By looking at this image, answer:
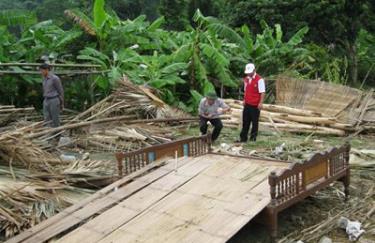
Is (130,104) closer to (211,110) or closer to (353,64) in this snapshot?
(211,110)

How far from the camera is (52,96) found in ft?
29.9

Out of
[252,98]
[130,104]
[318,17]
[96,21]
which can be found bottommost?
[130,104]

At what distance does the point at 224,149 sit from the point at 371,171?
254 centimetres

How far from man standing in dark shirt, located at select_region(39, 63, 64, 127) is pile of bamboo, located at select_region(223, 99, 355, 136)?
4.15 m

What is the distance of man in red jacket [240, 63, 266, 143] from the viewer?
9224 millimetres

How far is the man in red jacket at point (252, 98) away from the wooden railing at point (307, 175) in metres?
3.30

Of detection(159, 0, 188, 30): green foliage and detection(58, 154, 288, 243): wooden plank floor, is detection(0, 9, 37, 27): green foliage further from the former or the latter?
detection(159, 0, 188, 30): green foliage


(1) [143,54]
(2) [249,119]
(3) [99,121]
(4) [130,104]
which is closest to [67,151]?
(3) [99,121]

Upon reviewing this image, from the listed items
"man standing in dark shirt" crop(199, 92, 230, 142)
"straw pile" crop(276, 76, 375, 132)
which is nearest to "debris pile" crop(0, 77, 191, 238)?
"man standing in dark shirt" crop(199, 92, 230, 142)

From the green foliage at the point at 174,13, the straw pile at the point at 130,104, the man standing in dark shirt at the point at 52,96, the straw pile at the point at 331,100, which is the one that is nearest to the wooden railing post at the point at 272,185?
the man standing in dark shirt at the point at 52,96

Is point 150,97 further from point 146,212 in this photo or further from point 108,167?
point 146,212

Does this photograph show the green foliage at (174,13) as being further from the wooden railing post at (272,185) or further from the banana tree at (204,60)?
the wooden railing post at (272,185)

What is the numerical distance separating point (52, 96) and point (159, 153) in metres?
3.52

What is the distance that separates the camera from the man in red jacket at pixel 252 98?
9.22 m
